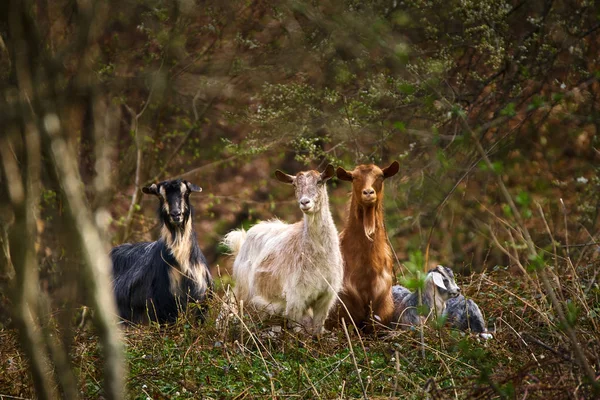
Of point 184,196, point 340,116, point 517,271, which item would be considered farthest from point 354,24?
point 517,271

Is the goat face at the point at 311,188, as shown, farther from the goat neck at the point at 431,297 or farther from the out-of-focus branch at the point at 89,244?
the out-of-focus branch at the point at 89,244

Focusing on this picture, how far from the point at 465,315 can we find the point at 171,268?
2.47 meters

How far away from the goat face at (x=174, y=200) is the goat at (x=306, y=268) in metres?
0.88

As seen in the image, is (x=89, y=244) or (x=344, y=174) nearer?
(x=89, y=244)

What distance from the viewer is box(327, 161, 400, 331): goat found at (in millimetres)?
7562

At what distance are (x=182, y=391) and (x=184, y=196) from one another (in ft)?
9.04

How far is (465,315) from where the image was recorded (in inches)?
283

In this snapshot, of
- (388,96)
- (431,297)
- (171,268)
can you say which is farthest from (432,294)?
(388,96)

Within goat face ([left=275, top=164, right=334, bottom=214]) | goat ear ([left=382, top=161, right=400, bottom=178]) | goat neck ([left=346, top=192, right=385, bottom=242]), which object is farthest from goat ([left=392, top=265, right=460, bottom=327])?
goat face ([left=275, top=164, right=334, bottom=214])

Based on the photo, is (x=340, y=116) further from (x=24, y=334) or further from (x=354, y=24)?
(x=24, y=334)

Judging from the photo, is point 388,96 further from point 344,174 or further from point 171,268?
point 171,268

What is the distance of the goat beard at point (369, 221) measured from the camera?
24.9 feet

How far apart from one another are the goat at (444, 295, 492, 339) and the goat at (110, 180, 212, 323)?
2.01 m

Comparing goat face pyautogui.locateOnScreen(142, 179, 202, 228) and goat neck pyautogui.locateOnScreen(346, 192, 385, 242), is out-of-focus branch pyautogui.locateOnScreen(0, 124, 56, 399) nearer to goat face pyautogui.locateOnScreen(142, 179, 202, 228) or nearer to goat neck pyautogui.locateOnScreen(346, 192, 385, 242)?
goat neck pyautogui.locateOnScreen(346, 192, 385, 242)
